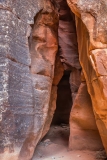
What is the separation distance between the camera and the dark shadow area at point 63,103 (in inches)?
433

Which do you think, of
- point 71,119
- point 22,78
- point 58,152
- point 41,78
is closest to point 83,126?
point 71,119

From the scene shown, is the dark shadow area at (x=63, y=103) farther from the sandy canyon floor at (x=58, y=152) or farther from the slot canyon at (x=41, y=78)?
the slot canyon at (x=41, y=78)

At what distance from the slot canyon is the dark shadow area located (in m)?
4.07

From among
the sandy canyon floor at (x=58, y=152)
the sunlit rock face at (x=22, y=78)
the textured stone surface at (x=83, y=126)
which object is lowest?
the sandy canyon floor at (x=58, y=152)

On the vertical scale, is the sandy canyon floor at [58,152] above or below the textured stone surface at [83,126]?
below

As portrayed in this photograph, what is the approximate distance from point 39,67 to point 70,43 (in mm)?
3328

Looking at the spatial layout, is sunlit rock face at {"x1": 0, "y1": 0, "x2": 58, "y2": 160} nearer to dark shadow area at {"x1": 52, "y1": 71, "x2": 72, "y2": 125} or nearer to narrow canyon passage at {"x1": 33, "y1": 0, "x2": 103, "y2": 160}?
narrow canyon passage at {"x1": 33, "y1": 0, "x2": 103, "y2": 160}

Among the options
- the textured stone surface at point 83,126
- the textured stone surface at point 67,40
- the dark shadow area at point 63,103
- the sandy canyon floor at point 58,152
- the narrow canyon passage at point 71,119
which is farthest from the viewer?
the dark shadow area at point 63,103

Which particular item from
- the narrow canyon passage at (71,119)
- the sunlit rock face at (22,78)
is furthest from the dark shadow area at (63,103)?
the sunlit rock face at (22,78)

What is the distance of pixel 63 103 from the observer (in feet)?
37.1

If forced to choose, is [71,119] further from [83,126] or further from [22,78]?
[22,78]

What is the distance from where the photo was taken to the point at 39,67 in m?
5.43

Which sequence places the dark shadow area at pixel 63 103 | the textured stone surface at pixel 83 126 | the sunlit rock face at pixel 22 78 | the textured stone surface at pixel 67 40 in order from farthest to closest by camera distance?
the dark shadow area at pixel 63 103 < the textured stone surface at pixel 67 40 < the textured stone surface at pixel 83 126 < the sunlit rock face at pixel 22 78

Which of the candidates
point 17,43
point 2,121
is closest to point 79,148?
point 2,121
